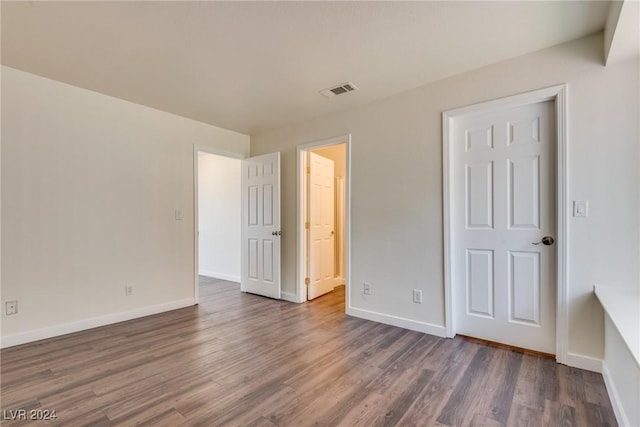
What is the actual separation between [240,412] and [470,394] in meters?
1.42

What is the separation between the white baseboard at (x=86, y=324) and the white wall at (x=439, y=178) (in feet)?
4.84

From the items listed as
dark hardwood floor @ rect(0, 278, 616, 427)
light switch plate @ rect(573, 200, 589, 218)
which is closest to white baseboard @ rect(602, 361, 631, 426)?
dark hardwood floor @ rect(0, 278, 616, 427)

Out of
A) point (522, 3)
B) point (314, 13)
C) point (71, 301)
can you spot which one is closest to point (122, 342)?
point (71, 301)

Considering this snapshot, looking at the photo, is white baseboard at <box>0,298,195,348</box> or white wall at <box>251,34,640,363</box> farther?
white baseboard at <box>0,298,195,348</box>

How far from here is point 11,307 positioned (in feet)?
8.50

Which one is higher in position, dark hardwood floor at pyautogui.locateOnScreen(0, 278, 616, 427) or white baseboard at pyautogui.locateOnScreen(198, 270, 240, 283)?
dark hardwood floor at pyautogui.locateOnScreen(0, 278, 616, 427)

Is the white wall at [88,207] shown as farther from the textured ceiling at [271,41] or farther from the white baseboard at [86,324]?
the textured ceiling at [271,41]

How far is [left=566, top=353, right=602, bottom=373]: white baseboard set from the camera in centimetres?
211

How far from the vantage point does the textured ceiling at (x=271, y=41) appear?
6.13 feet

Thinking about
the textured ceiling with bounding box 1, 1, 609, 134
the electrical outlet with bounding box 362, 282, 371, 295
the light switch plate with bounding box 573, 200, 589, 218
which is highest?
the textured ceiling with bounding box 1, 1, 609, 134

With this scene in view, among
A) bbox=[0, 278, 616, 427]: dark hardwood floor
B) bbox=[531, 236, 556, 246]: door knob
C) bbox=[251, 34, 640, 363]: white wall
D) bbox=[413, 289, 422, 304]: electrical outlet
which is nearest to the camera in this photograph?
bbox=[0, 278, 616, 427]: dark hardwood floor

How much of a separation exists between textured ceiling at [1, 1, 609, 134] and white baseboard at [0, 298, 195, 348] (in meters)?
2.33

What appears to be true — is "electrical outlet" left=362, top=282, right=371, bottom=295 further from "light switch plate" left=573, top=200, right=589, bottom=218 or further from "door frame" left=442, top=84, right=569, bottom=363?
"light switch plate" left=573, top=200, right=589, bottom=218

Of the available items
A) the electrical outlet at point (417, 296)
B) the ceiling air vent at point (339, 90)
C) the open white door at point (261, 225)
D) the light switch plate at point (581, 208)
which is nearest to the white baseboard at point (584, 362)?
the light switch plate at point (581, 208)
